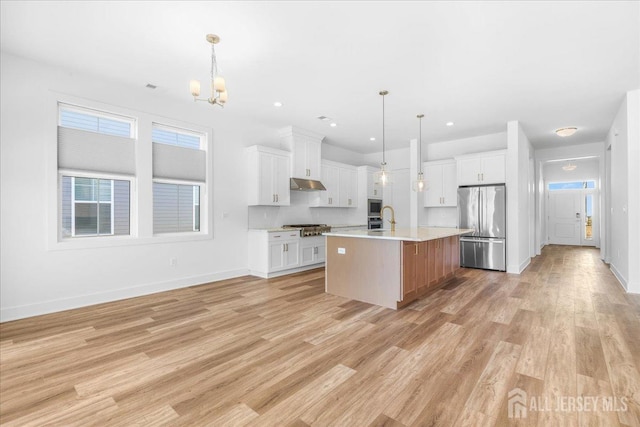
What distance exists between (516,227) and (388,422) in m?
5.40

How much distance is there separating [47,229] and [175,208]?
5.26ft

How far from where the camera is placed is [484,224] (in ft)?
20.2

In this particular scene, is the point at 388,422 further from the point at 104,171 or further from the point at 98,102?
the point at 98,102

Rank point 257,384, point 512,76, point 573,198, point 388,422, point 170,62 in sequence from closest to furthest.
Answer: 1. point 388,422
2. point 257,384
3. point 170,62
4. point 512,76
5. point 573,198

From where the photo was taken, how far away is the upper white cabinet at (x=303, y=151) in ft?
19.9

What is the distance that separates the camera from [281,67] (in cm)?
357

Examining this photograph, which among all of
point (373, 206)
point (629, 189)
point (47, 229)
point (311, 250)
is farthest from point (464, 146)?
point (47, 229)

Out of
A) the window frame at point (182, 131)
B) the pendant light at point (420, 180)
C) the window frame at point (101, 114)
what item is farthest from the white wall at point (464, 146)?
the window frame at point (101, 114)

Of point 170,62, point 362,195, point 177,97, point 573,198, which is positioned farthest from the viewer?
point 573,198

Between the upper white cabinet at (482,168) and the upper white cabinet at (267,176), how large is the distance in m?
3.89

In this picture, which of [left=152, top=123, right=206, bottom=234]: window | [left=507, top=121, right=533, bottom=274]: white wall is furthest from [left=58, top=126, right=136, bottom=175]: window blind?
[left=507, top=121, right=533, bottom=274]: white wall

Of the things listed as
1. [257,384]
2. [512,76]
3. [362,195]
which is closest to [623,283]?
[512,76]

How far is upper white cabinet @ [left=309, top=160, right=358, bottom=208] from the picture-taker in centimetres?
684

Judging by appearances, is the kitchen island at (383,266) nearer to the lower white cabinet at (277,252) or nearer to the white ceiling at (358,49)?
the lower white cabinet at (277,252)
